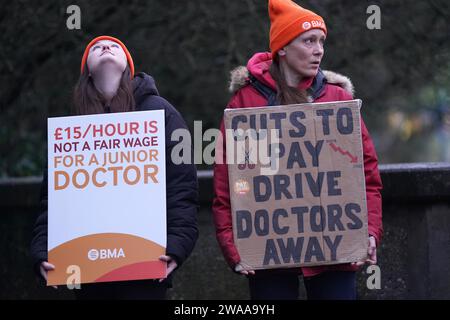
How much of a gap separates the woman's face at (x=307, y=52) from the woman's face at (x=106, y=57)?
0.82 m

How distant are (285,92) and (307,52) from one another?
22 cm

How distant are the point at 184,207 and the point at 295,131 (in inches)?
24.7

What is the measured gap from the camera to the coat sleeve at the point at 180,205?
4.38 metres

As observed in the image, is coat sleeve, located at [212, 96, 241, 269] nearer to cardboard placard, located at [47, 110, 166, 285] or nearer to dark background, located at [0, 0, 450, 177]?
cardboard placard, located at [47, 110, 166, 285]

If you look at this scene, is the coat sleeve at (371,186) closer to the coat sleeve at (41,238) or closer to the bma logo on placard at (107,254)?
the bma logo on placard at (107,254)

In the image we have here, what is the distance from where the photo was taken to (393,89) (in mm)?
11820

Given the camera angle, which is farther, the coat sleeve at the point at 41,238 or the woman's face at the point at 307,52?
the woman's face at the point at 307,52

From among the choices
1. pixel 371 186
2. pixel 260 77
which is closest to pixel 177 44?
pixel 260 77

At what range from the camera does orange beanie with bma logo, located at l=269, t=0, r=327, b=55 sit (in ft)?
15.0

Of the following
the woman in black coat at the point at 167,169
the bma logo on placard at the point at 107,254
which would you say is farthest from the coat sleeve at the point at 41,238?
the bma logo on placard at the point at 107,254

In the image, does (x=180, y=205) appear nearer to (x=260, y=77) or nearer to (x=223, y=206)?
(x=223, y=206)

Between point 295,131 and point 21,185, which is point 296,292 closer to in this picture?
point 295,131

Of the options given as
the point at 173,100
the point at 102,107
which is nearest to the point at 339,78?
the point at 102,107

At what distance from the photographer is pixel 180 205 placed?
443 cm
